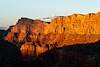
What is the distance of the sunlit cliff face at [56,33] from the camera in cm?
11834

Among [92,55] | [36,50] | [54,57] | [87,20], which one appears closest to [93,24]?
[87,20]

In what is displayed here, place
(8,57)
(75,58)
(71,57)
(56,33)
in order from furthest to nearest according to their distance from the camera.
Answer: (56,33)
(71,57)
(75,58)
(8,57)

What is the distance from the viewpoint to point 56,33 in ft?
481

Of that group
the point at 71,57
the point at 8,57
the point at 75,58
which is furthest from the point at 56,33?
the point at 8,57

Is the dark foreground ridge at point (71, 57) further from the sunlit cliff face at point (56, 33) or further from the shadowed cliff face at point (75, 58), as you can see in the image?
the sunlit cliff face at point (56, 33)

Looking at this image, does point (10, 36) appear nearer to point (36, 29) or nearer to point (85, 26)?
point (36, 29)

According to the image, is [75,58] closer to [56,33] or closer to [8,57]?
[8,57]

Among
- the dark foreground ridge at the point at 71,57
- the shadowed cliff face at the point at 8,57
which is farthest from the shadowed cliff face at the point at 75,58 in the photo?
the shadowed cliff face at the point at 8,57

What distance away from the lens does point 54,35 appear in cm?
14438

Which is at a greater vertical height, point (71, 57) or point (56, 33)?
point (71, 57)

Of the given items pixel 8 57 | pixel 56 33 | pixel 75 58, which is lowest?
pixel 56 33

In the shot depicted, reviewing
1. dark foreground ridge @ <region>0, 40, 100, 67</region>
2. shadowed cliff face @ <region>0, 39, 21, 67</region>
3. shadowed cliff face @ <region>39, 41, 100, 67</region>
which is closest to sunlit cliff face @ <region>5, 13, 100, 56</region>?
shadowed cliff face @ <region>39, 41, 100, 67</region>

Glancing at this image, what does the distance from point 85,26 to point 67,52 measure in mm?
42188

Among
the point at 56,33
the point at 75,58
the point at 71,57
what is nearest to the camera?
the point at 75,58
